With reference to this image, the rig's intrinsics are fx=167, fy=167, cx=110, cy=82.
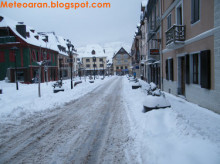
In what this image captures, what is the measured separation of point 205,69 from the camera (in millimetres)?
7730

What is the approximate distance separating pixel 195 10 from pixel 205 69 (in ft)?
11.5

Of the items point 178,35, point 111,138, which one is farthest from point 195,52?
point 111,138

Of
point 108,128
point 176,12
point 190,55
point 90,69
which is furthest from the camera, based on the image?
point 90,69

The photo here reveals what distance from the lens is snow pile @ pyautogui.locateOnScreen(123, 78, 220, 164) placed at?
344cm

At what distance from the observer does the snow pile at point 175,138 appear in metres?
3.44

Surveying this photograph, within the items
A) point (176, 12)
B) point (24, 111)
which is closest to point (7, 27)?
A: point (24, 111)

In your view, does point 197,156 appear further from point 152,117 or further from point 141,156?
point 152,117

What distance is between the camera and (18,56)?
88.9 ft

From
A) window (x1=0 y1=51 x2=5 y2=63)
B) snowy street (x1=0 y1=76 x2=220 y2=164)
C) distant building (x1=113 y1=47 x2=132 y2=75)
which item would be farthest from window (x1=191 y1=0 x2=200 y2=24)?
distant building (x1=113 y1=47 x2=132 y2=75)

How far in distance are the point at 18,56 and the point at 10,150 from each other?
86.6 ft

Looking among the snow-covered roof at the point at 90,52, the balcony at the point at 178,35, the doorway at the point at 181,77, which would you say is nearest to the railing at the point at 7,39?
the balcony at the point at 178,35

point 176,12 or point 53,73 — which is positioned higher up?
point 176,12

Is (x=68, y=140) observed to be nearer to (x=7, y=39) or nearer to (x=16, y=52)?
(x=16, y=52)

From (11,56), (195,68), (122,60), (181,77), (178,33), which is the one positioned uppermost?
(122,60)
